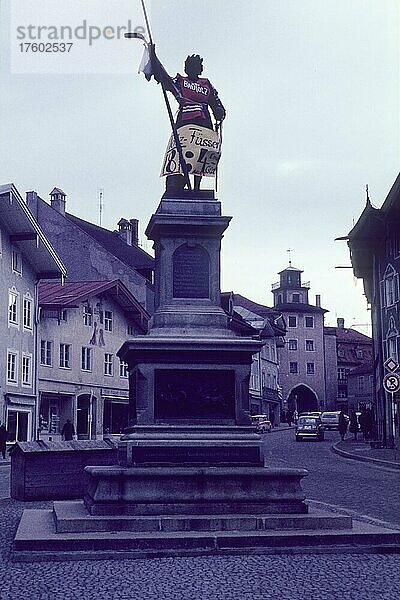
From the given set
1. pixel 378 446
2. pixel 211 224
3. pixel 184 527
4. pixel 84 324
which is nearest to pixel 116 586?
pixel 184 527

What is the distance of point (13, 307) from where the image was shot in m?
41.9

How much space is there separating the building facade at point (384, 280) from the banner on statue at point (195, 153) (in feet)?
79.0

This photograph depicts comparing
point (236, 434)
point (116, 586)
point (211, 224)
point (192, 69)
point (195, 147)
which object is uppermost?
point (192, 69)

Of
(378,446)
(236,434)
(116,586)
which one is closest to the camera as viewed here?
(116,586)

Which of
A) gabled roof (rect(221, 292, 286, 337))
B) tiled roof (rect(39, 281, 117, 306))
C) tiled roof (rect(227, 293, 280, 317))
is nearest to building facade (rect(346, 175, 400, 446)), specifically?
tiled roof (rect(39, 281, 117, 306))

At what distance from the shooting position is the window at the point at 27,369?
42.7m

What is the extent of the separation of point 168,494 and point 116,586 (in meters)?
2.98

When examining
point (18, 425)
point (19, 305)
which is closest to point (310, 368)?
point (19, 305)

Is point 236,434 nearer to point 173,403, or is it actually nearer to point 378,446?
point 173,403

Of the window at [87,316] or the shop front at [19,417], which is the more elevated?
the window at [87,316]

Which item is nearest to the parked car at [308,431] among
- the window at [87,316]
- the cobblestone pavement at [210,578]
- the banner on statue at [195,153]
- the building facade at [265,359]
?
the window at [87,316]

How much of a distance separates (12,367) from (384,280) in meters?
17.5

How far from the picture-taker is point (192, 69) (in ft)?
47.4

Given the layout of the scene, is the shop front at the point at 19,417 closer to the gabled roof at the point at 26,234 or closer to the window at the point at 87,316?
the gabled roof at the point at 26,234
